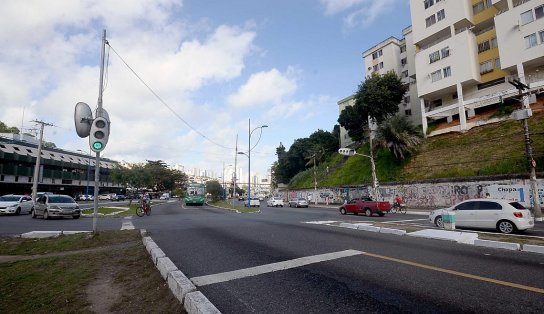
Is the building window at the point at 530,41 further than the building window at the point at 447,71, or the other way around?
the building window at the point at 447,71

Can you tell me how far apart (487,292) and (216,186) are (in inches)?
1936

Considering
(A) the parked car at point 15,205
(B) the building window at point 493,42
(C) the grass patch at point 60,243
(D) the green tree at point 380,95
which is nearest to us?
(C) the grass patch at point 60,243

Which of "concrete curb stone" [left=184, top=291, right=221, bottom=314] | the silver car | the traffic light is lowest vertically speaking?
"concrete curb stone" [left=184, top=291, right=221, bottom=314]

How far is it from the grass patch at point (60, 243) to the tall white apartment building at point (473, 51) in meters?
36.4

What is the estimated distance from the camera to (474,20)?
36.9m

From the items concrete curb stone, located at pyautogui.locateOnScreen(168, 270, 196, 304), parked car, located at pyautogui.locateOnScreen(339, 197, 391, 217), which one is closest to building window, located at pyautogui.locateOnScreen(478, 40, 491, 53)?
parked car, located at pyautogui.locateOnScreen(339, 197, 391, 217)

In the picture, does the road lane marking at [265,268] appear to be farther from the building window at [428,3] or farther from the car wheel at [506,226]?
the building window at [428,3]

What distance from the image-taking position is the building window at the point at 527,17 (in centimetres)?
2986

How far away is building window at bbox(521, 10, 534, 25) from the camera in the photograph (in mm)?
29859

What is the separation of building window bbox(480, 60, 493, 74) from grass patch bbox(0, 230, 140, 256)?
4130 centimetres

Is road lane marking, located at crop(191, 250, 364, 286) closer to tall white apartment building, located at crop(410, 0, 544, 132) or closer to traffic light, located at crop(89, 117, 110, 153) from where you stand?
traffic light, located at crop(89, 117, 110, 153)

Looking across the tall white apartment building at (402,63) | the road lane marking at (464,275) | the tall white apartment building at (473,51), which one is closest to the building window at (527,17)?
the tall white apartment building at (473,51)

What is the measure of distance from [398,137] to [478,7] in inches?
750

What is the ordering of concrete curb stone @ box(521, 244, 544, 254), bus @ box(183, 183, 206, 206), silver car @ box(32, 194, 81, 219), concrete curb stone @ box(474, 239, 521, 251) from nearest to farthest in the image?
1. concrete curb stone @ box(521, 244, 544, 254)
2. concrete curb stone @ box(474, 239, 521, 251)
3. silver car @ box(32, 194, 81, 219)
4. bus @ box(183, 183, 206, 206)
